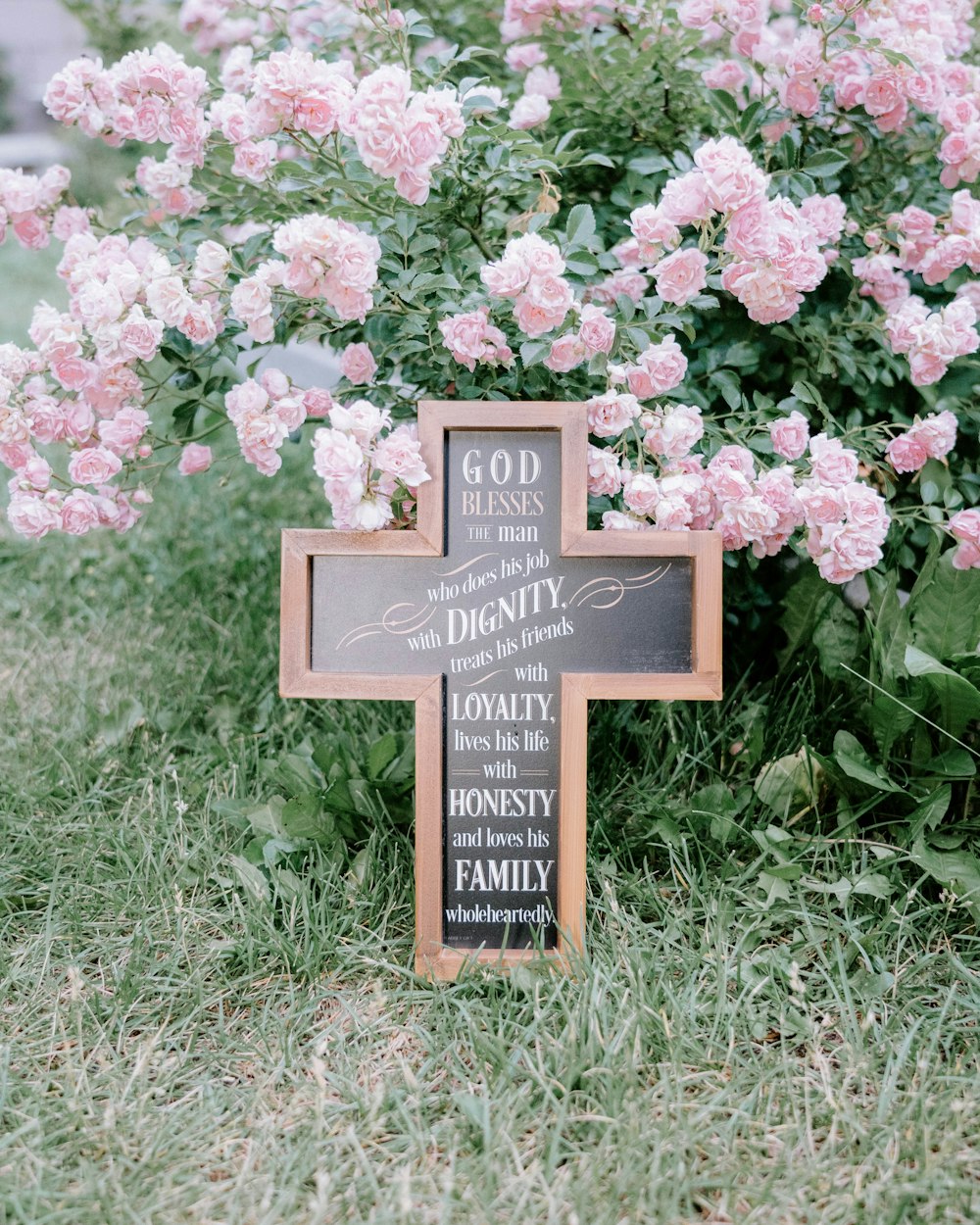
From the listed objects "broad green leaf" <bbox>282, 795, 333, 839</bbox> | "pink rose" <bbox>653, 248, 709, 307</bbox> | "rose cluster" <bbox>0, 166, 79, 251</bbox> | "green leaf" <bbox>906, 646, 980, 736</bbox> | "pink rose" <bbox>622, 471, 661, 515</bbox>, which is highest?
"rose cluster" <bbox>0, 166, 79, 251</bbox>

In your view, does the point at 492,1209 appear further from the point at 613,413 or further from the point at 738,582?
the point at 738,582

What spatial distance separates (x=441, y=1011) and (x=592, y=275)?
4.07 ft

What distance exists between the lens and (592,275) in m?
1.83

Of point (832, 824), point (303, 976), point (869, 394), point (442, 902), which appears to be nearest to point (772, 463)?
point (869, 394)

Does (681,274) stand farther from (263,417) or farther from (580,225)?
(263,417)

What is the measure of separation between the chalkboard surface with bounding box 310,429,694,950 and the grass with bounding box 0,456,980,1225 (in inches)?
5.8

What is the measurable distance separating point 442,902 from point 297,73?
127 centimetres

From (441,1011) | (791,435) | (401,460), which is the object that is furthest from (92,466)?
(791,435)

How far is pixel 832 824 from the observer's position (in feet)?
6.10

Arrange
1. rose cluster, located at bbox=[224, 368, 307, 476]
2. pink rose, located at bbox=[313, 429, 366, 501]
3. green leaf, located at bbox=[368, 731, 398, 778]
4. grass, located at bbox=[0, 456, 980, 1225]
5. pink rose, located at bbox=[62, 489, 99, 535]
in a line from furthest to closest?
green leaf, located at bbox=[368, 731, 398, 778], pink rose, located at bbox=[62, 489, 99, 535], rose cluster, located at bbox=[224, 368, 307, 476], pink rose, located at bbox=[313, 429, 366, 501], grass, located at bbox=[0, 456, 980, 1225]

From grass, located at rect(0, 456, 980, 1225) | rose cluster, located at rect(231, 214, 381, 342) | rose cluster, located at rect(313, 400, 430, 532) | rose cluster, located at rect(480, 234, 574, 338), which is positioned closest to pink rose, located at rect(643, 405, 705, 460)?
rose cluster, located at rect(480, 234, 574, 338)

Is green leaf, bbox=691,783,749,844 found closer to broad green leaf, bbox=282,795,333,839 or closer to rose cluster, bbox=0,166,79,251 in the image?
broad green leaf, bbox=282,795,333,839

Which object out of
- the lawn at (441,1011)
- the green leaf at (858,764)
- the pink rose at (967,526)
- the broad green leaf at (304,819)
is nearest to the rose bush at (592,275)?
the pink rose at (967,526)

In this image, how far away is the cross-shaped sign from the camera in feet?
5.08
